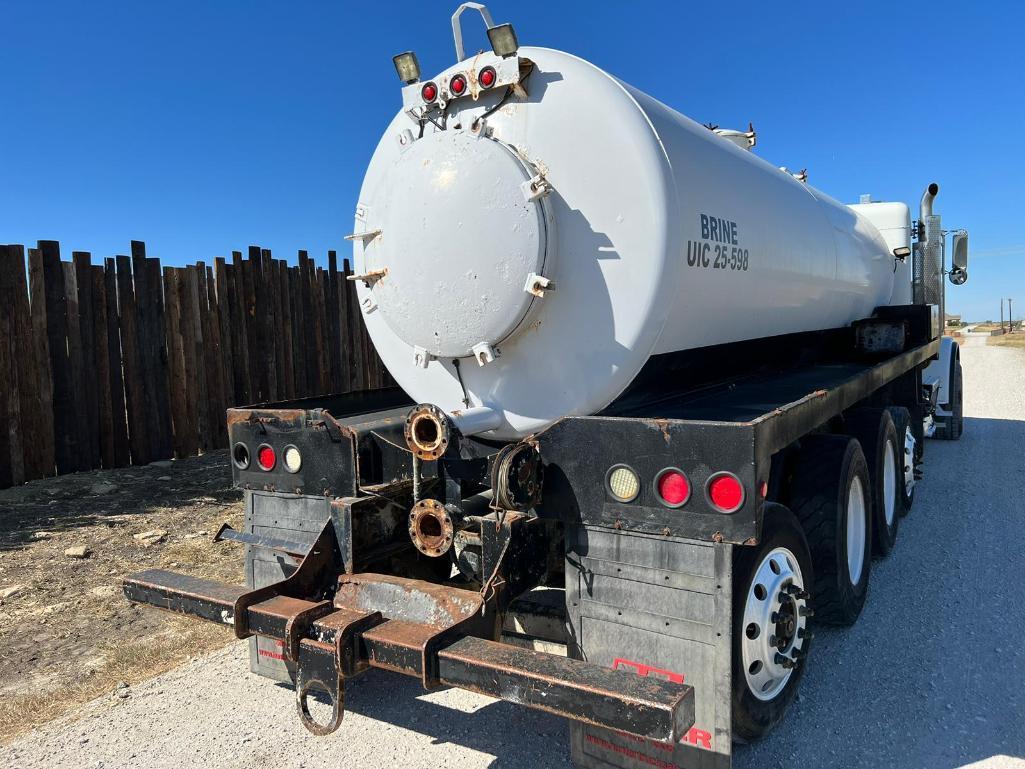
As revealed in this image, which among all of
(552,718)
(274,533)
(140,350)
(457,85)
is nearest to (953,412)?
(552,718)

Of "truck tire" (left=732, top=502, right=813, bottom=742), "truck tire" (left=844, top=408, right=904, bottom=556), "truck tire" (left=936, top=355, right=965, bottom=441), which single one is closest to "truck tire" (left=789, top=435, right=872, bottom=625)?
"truck tire" (left=732, top=502, right=813, bottom=742)

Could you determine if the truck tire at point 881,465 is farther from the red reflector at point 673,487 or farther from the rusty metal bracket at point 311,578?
the rusty metal bracket at point 311,578

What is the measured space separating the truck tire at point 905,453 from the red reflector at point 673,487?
12.6ft

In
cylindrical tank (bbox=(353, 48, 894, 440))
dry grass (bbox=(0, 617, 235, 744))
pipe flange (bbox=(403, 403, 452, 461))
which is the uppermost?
cylindrical tank (bbox=(353, 48, 894, 440))

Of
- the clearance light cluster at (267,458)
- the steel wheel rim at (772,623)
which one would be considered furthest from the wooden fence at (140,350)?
the steel wheel rim at (772,623)

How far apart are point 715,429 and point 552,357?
881mm

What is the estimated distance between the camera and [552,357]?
3209 mm

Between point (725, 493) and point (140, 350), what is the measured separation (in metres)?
7.69

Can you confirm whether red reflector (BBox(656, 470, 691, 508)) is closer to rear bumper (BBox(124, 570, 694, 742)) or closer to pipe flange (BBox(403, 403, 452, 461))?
rear bumper (BBox(124, 570, 694, 742))

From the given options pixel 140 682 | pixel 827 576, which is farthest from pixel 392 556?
pixel 827 576

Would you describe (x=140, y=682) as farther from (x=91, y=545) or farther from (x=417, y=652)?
(x=91, y=545)

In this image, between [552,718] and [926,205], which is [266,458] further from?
[926,205]

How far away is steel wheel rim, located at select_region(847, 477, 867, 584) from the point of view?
4.32 meters

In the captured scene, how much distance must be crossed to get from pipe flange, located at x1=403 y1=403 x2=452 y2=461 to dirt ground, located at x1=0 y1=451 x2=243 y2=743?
207 cm
